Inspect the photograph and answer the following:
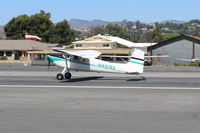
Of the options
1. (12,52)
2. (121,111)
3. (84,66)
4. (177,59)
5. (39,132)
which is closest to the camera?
(39,132)

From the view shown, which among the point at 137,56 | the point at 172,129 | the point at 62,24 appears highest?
the point at 62,24

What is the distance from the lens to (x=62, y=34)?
4031 inches

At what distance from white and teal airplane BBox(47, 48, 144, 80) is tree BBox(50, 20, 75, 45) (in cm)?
7357

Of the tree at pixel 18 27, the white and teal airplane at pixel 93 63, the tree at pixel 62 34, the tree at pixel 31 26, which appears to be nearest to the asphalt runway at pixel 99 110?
the white and teal airplane at pixel 93 63

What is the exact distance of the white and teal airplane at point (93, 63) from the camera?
80.4 ft

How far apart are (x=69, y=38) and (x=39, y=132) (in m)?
94.0

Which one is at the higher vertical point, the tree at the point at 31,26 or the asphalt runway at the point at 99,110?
the tree at the point at 31,26

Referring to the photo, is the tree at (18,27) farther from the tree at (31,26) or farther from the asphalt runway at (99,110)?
the asphalt runway at (99,110)

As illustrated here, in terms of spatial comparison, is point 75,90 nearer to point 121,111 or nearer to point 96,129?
point 121,111

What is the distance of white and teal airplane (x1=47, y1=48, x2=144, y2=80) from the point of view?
24516 mm

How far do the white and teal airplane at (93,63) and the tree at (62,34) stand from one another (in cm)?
7357

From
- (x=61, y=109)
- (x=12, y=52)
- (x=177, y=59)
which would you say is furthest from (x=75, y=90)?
(x=12, y=52)

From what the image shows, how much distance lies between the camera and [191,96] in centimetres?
1714

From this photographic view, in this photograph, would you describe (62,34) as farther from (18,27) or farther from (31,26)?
(18,27)
